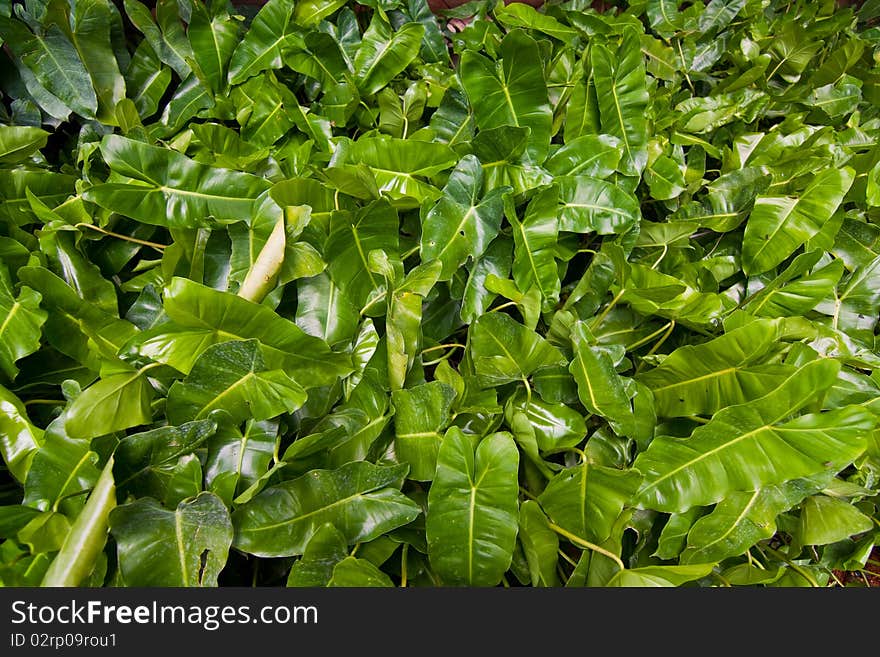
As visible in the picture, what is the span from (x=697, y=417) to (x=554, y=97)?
0.85m

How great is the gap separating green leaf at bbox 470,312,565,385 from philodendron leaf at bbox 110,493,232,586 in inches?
19.4

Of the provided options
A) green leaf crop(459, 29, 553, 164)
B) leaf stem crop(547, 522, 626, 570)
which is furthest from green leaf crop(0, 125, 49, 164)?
leaf stem crop(547, 522, 626, 570)

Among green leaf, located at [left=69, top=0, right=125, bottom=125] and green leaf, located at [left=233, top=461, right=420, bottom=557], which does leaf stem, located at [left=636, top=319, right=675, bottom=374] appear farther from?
A: green leaf, located at [left=69, top=0, right=125, bottom=125]

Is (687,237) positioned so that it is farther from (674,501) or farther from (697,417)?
(674,501)

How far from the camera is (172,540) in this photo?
2.52 ft

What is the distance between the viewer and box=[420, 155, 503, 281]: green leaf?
107cm

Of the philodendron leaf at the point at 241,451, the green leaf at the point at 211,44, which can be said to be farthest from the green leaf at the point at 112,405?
the green leaf at the point at 211,44

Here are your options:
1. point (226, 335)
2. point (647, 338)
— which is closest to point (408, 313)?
point (226, 335)

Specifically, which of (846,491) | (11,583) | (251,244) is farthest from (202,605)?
(846,491)

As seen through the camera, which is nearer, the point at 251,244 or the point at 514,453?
the point at 514,453

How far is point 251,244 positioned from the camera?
1022mm

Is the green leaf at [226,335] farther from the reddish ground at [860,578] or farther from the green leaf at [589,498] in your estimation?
the reddish ground at [860,578]

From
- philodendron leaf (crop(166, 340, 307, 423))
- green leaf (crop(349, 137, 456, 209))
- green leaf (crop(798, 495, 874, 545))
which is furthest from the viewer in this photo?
green leaf (crop(349, 137, 456, 209))

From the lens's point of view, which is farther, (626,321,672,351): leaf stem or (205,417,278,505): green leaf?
(626,321,672,351): leaf stem
